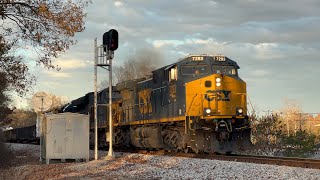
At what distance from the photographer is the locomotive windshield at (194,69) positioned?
65.6 feet

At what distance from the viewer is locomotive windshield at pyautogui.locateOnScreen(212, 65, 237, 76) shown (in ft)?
65.8

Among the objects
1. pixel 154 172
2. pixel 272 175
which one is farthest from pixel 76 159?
pixel 272 175

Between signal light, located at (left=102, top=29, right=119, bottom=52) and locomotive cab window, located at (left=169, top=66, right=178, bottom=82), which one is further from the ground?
signal light, located at (left=102, top=29, right=119, bottom=52)

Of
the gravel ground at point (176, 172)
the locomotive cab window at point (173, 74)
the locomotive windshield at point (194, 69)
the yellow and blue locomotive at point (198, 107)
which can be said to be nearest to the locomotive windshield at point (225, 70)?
the yellow and blue locomotive at point (198, 107)

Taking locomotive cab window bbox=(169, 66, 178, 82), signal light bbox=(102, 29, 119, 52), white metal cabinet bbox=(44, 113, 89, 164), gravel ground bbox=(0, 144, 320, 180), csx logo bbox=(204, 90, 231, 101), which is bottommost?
gravel ground bbox=(0, 144, 320, 180)

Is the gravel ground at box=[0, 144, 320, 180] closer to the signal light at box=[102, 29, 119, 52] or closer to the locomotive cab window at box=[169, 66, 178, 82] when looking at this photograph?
the locomotive cab window at box=[169, 66, 178, 82]

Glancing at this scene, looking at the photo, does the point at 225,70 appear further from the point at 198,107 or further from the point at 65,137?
the point at 65,137

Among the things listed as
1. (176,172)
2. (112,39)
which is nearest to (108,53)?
(112,39)

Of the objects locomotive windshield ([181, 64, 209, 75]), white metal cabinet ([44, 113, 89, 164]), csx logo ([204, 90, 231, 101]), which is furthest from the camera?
locomotive windshield ([181, 64, 209, 75])

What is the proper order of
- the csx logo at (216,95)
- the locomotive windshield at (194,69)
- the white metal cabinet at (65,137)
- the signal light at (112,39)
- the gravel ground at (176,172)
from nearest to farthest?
the gravel ground at (176,172)
the signal light at (112,39)
the white metal cabinet at (65,137)
the csx logo at (216,95)
the locomotive windshield at (194,69)

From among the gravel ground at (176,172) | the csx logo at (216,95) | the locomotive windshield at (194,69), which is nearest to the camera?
the gravel ground at (176,172)

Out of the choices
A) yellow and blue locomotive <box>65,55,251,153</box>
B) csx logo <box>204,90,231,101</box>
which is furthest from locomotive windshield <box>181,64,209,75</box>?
csx logo <box>204,90,231,101</box>

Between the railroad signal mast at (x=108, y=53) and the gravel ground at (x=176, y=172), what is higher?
the railroad signal mast at (x=108, y=53)

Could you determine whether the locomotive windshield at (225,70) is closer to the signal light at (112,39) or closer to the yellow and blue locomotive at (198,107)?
the yellow and blue locomotive at (198,107)
